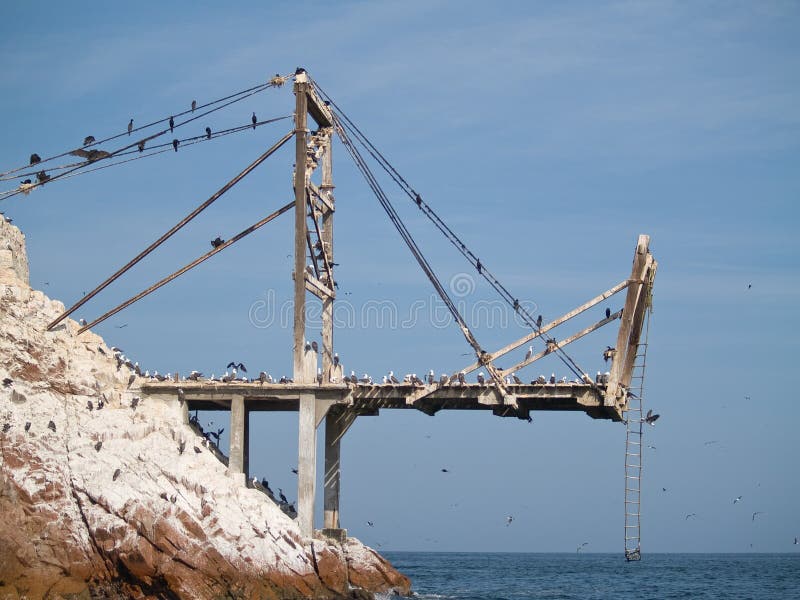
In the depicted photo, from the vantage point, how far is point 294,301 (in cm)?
5891

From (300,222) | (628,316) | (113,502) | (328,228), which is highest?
(328,228)

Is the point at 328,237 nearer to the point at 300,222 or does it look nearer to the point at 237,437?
the point at 300,222

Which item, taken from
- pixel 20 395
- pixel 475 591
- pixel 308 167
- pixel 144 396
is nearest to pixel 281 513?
pixel 144 396

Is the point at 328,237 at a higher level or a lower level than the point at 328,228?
lower

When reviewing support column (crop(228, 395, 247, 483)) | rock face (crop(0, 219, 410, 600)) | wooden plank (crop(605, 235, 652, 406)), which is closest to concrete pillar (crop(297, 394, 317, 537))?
rock face (crop(0, 219, 410, 600))

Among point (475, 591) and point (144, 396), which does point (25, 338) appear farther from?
point (475, 591)

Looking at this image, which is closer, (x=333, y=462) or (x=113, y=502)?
(x=113, y=502)

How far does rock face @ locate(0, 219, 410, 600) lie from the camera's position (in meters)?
48.5

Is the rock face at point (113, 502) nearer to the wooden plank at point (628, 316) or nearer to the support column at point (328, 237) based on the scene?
the support column at point (328, 237)

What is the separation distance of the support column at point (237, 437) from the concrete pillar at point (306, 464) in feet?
9.06

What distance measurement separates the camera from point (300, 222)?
195ft

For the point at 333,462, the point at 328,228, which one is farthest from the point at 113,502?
the point at 328,228

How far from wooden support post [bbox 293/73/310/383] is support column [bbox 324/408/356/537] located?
15.6 feet

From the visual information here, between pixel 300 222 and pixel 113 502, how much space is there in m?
16.6
